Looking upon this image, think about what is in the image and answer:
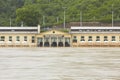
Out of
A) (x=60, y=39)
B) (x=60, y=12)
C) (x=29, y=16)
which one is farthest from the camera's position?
(x=60, y=12)

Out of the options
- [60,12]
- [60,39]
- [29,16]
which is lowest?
[60,39]

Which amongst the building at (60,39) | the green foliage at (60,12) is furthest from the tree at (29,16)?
the building at (60,39)

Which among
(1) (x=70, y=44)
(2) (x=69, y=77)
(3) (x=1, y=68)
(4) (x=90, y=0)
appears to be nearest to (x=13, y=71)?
(3) (x=1, y=68)

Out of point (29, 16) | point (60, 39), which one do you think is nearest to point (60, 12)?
point (29, 16)

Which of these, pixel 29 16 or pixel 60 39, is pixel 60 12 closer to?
pixel 29 16

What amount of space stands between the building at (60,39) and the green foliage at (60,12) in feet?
43.9

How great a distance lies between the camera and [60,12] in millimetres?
126312

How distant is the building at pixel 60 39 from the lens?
9825 centimetres

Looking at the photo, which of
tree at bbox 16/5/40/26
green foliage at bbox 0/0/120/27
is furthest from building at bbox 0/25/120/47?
green foliage at bbox 0/0/120/27

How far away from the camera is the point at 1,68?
38.1m

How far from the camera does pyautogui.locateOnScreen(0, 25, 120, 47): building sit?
322 feet

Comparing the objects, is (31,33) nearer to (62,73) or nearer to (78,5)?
(78,5)

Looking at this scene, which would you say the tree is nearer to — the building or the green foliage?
the green foliage

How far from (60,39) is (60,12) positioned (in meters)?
28.3
